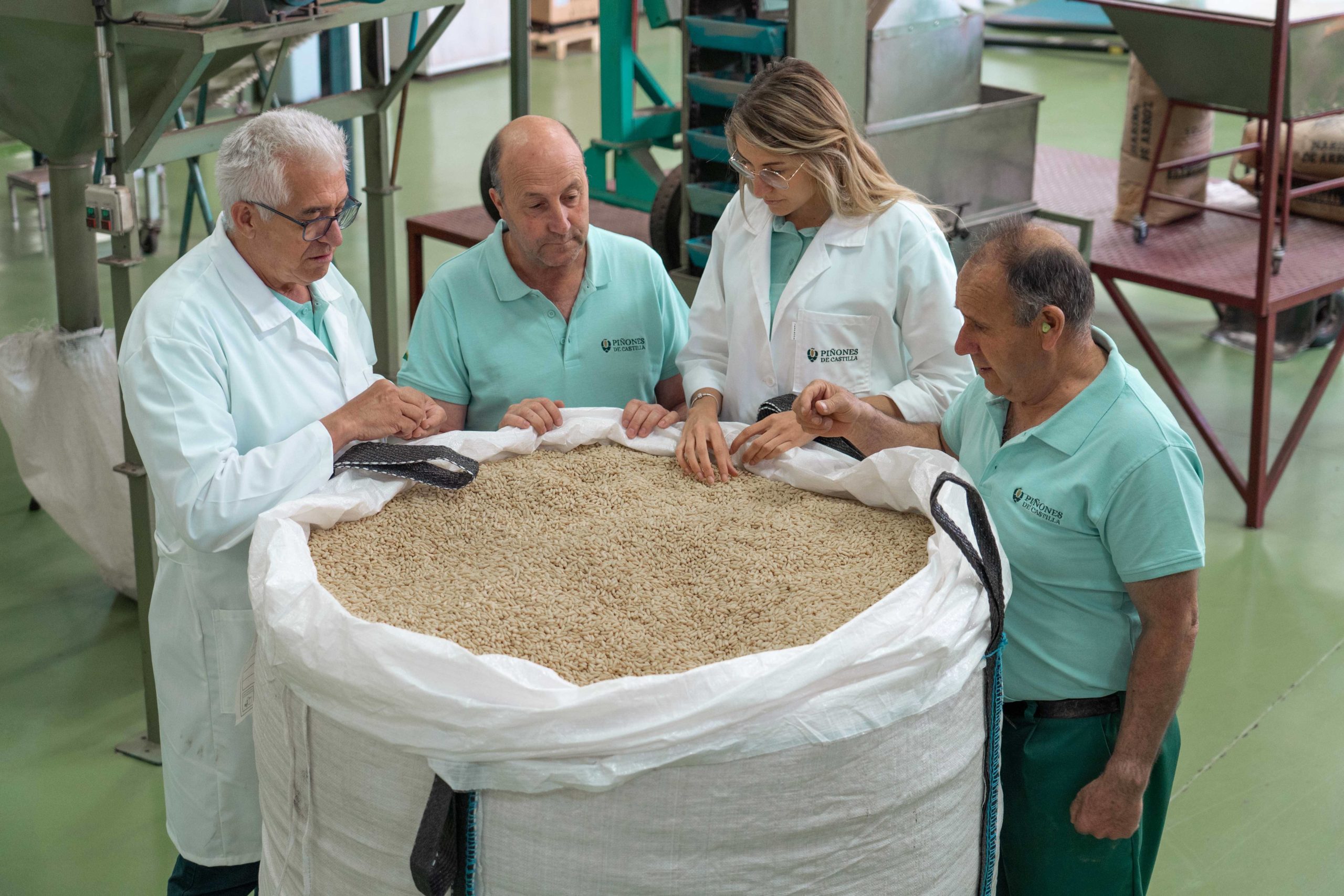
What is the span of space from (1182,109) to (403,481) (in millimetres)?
4014

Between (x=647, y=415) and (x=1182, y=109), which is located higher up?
Answer: (x=1182, y=109)

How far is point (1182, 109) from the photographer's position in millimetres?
4867

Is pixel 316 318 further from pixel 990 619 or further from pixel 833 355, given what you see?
pixel 990 619

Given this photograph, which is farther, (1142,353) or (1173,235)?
(1142,353)

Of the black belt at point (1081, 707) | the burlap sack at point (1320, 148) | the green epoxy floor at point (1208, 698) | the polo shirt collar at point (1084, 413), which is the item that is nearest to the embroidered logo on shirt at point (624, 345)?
the polo shirt collar at point (1084, 413)

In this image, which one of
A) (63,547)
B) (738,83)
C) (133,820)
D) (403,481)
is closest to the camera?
(403,481)

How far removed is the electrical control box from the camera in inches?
108

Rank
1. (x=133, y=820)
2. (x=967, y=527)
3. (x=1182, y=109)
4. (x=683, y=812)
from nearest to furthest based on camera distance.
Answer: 1. (x=683, y=812)
2. (x=967, y=527)
3. (x=133, y=820)
4. (x=1182, y=109)

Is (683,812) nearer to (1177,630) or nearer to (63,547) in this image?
(1177,630)

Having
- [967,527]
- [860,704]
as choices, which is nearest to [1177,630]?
[967,527]

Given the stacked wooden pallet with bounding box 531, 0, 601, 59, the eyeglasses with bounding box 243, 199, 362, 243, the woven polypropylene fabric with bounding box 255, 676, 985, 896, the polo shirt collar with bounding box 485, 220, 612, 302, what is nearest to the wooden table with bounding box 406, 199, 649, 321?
the polo shirt collar with bounding box 485, 220, 612, 302

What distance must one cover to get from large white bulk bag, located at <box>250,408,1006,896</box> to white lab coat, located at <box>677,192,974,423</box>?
0.66m

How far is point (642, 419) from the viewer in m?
2.08

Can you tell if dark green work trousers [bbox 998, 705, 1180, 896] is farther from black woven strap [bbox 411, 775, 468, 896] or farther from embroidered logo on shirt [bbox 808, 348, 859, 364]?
black woven strap [bbox 411, 775, 468, 896]
